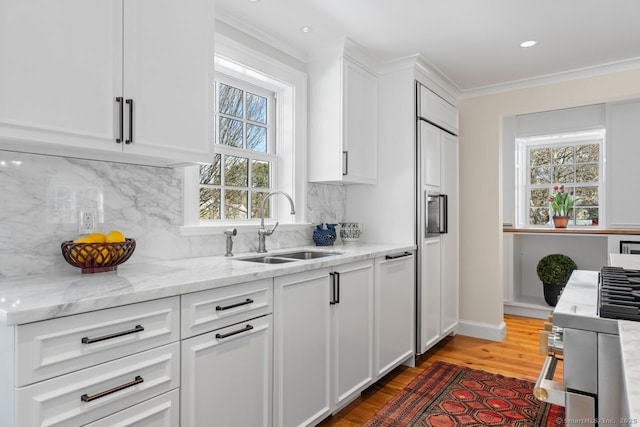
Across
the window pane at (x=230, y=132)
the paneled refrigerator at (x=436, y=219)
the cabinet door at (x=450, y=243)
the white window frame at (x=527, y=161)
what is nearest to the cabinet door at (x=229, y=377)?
the window pane at (x=230, y=132)

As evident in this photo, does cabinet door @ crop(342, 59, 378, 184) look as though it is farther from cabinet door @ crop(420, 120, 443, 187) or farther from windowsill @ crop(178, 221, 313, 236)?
windowsill @ crop(178, 221, 313, 236)

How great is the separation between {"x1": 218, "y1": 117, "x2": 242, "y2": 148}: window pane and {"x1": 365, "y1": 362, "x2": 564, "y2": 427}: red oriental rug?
A: 1.93 m

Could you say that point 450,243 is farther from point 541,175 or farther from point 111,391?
point 111,391

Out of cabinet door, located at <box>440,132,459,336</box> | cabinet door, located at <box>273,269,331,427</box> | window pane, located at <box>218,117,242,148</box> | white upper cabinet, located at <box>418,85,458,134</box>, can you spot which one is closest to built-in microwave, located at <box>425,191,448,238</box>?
cabinet door, located at <box>440,132,459,336</box>

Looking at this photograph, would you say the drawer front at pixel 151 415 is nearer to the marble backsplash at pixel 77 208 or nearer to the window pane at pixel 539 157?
the marble backsplash at pixel 77 208

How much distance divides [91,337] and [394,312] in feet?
6.85

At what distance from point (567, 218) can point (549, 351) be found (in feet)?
12.7

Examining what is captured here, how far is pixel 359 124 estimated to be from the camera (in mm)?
3061

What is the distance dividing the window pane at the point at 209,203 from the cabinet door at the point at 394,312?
1.12m

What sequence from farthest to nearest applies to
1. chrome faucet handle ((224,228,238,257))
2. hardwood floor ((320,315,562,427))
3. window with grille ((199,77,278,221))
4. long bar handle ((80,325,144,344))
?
1. window with grille ((199,77,278,221))
2. hardwood floor ((320,315,562,427))
3. chrome faucet handle ((224,228,238,257))
4. long bar handle ((80,325,144,344))

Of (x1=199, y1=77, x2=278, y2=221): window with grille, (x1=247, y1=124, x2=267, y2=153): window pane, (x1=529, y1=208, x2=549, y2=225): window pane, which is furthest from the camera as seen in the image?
(x1=529, y1=208, x2=549, y2=225): window pane

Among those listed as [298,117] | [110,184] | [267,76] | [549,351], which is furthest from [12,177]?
[549,351]

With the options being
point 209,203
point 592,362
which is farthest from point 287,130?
point 592,362

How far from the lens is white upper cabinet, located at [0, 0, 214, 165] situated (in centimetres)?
129
